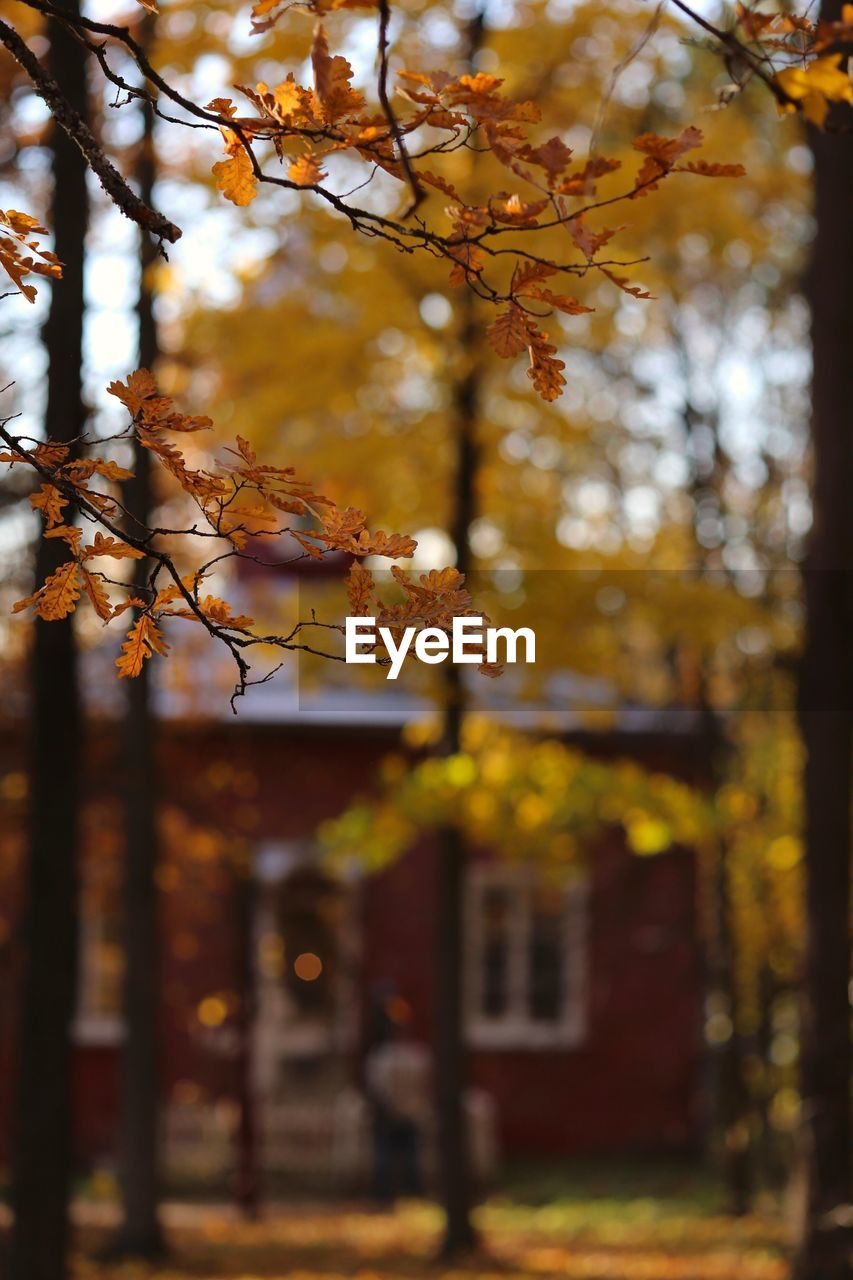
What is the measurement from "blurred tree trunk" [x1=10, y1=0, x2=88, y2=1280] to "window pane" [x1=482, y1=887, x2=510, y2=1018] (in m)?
12.0

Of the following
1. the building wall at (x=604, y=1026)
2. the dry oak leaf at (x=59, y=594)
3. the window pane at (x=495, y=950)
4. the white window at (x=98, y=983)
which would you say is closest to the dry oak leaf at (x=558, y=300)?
the dry oak leaf at (x=59, y=594)

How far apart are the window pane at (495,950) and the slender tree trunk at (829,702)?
425 inches

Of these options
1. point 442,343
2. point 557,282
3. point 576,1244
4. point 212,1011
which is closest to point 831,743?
point 557,282

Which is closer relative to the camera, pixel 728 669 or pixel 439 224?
pixel 439 224

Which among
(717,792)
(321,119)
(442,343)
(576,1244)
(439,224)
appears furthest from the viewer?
(717,792)

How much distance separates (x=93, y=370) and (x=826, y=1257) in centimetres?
601

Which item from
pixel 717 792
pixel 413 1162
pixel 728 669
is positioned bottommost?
pixel 413 1162

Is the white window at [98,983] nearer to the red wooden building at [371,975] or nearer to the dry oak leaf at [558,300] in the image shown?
the red wooden building at [371,975]

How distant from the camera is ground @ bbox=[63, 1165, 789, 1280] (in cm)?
1024

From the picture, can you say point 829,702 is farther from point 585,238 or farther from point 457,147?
point 457,147

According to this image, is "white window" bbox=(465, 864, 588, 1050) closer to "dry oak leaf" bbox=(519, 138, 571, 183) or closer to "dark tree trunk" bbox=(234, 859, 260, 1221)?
"dark tree trunk" bbox=(234, 859, 260, 1221)

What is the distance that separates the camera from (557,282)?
930cm

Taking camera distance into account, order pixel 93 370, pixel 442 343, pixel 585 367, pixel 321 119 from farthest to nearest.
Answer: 1. pixel 585 367
2. pixel 442 343
3. pixel 93 370
4. pixel 321 119

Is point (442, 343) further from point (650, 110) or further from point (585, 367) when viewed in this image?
point (585, 367)
